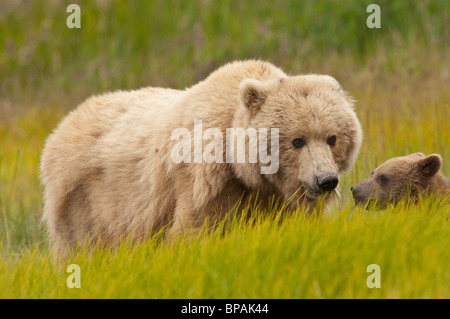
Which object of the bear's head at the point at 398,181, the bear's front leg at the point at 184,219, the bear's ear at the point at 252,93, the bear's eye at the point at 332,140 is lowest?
the bear's front leg at the point at 184,219

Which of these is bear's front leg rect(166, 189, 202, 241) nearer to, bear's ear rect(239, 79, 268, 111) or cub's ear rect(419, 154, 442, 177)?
bear's ear rect(239, 79, 268, 111)

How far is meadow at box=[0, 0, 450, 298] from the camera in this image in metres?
3.92

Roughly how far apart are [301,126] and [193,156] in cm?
81

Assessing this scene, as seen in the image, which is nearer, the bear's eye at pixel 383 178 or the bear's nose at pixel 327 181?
the bear's nose at pixel 327 181

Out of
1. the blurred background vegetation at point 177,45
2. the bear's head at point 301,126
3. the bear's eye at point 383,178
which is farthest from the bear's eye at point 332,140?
the blurred background vegetation at point 177,45

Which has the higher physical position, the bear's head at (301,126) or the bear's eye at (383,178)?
the bear's head at (301,126)

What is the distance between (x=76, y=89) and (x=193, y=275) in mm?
8340

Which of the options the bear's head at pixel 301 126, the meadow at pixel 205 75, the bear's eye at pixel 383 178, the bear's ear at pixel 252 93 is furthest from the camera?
the bear's eye at pixel 383 178

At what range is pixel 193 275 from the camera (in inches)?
155

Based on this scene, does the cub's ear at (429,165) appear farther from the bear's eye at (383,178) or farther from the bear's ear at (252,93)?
the bear's ear at (252,93)

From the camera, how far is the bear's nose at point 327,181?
4629 mm

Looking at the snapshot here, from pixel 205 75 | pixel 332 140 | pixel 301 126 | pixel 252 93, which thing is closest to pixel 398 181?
pixel 332 140
